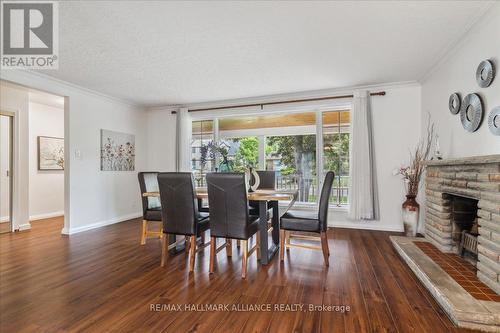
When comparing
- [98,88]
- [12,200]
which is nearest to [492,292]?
[98,88]

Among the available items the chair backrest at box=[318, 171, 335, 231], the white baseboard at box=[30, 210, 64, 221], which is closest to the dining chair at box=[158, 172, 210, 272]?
the chair backrest at box=[318, 171, 335, 231]

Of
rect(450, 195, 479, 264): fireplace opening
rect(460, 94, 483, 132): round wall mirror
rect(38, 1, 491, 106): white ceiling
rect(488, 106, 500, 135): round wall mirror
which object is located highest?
rect(38, 1, 491, 106): white ceiling

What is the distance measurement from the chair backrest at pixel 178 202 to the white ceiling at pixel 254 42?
148cm

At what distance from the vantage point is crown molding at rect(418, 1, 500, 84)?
88.0 inches

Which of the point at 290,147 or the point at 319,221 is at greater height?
the point at 290,147

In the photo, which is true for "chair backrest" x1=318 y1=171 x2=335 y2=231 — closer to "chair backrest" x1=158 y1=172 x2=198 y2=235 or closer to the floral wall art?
"chair backrest" x1=158 y1=172 x2=198 y2=235

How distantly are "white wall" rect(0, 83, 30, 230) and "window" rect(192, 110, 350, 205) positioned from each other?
3000 mm

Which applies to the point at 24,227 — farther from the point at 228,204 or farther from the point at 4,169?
the point at 228,204

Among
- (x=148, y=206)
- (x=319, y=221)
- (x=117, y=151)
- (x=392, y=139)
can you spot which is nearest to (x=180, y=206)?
(x=148, y=206)

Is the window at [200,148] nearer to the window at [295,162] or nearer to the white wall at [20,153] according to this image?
the window at [295,162]

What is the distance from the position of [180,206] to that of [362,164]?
3.06 m

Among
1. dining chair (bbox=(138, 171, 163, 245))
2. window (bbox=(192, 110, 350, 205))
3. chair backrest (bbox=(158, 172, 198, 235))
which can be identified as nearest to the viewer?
chair backrest (bbox=(158, 172, 198, 235))

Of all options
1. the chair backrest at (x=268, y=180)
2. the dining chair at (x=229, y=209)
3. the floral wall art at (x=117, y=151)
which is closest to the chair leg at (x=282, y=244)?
the dining chair at (x=229, y=209)

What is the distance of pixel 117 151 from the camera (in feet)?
16.7
